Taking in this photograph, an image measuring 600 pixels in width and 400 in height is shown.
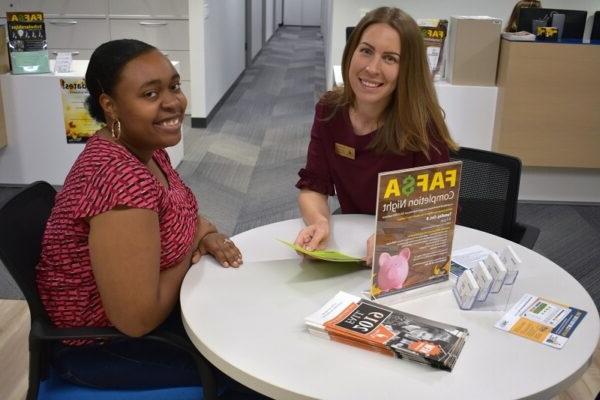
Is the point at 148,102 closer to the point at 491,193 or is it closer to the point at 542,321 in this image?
the point at 542,321

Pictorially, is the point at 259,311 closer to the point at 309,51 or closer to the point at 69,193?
the point at 69,193

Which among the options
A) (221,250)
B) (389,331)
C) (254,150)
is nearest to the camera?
(389,331)

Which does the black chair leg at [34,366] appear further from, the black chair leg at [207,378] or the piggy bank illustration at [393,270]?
the piggy bank illustration at [393,270]

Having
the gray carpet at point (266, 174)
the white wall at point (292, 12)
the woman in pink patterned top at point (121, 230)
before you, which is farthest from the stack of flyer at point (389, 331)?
the white wall at point (292, 12)

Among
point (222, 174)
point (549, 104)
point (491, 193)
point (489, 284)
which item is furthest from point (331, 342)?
point (222, 174)

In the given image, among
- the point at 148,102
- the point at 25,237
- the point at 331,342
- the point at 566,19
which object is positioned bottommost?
the point at 331,342

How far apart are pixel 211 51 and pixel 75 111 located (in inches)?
92.8

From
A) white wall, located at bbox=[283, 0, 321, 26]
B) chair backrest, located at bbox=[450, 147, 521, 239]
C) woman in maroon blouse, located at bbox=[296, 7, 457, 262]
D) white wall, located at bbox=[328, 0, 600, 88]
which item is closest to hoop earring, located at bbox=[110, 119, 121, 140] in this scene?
woman in maroon blouse, located at bbox=[296, 7, 457, 262]

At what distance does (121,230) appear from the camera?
128 cm

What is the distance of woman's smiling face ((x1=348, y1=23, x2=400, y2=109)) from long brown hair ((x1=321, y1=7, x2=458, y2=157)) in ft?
0.06

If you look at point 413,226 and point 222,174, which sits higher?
point 413,226

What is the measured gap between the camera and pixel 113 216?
1.28 m

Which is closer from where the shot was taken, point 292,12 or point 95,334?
point 95,334

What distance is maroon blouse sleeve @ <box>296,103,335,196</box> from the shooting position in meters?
2.06
